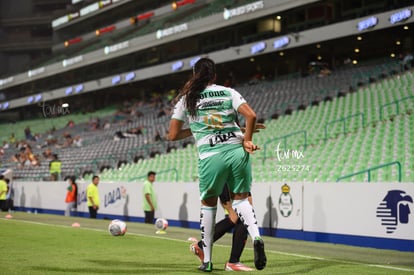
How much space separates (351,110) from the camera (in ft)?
92.2

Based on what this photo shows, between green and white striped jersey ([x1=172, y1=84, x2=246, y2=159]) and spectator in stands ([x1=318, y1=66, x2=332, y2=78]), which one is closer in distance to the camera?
green and white striped jersey ([x1=172, y1=84, x2=246, y2=159])

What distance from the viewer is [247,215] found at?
7281 mm

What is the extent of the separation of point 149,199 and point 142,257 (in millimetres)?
11975

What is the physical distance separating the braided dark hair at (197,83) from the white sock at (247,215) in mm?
1104

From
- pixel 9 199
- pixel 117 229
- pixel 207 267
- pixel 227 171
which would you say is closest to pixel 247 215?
pixel 227 171

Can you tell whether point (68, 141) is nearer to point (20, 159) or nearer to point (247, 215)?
point (20, 159)

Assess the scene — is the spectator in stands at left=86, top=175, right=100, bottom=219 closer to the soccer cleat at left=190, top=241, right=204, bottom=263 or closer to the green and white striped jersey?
the soccer cleat at left=190, top=241, right=204, bottom=263

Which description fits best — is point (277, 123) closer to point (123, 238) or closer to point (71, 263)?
point (123, 238)

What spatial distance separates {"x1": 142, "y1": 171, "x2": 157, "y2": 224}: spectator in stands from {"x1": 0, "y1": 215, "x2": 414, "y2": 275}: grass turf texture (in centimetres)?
738

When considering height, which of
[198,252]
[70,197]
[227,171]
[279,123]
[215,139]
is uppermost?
[279,123]

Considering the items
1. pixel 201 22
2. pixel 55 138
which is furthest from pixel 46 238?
pixel 201 22

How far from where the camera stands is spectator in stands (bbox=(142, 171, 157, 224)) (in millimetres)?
21297

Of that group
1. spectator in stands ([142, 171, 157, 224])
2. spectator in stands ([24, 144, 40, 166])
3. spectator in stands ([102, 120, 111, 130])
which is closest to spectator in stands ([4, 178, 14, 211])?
spectator in stands ([24, 144, 40, 166])

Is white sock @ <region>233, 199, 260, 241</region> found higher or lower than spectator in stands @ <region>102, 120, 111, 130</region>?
lower
